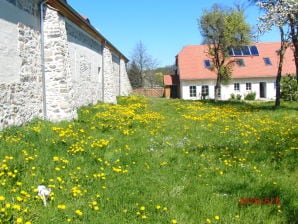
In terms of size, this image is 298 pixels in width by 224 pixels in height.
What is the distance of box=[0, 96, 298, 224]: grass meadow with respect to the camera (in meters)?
4.59

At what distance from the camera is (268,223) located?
4.55 m

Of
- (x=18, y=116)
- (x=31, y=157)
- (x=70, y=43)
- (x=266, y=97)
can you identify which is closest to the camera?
(x=31, y=157)

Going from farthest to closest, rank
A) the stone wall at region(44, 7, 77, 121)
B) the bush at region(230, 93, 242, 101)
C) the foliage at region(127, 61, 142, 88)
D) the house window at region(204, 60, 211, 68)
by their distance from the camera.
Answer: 1. the foliage at region(127, 61, 142, 88)
2. the house window at region(204, 60, 211, 68)
3. the bush at region(230, 93, 242, 101)
4. the stone wall at region(44, 7, 77, 121)

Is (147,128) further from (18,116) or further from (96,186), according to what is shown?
A: (96,186)

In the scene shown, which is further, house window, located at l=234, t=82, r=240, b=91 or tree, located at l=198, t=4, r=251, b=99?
house window, located at l=234, t=82, r=240, b=91

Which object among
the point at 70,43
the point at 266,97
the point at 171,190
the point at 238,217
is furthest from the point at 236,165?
the point at 266,97

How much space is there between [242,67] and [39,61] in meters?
32.6

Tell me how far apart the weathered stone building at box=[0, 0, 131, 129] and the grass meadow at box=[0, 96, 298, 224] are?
816 mm

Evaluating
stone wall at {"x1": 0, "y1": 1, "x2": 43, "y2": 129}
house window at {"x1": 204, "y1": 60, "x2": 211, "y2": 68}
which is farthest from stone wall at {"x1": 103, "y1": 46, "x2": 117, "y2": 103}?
house window at {"x1": 204, "y1": 60, "x2": 211, "y2": 68}

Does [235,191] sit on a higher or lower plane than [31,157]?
lower

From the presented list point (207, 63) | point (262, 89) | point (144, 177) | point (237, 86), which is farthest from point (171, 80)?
point (144, 177)

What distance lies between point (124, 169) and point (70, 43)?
28.7ft

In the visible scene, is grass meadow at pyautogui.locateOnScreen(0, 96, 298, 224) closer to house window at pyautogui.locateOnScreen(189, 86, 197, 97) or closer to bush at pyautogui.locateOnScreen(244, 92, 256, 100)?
bush at pyautogui.locateOnScreen(244, 92, 256, 100)

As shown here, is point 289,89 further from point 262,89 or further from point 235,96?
point 262,89
